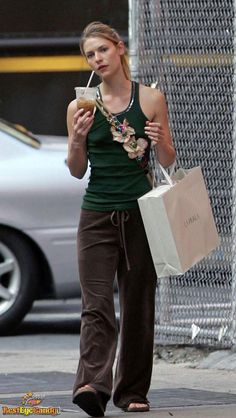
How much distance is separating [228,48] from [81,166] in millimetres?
2232

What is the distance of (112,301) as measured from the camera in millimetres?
6246

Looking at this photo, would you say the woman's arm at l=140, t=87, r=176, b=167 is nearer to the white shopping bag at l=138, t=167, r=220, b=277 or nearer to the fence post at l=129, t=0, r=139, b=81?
the white shopping bag at l=138, t=167, r=220, b=277

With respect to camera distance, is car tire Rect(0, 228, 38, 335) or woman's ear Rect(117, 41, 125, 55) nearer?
woman's ear Rect(117, 41, 125, 55)

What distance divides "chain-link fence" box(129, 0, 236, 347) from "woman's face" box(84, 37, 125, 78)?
2082 millimetres

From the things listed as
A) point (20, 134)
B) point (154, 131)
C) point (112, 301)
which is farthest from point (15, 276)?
point (154, 131)

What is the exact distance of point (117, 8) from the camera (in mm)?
15430

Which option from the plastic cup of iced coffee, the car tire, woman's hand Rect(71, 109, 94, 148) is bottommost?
the car tire

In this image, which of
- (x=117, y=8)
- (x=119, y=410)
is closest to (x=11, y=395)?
(x=119, y=410)

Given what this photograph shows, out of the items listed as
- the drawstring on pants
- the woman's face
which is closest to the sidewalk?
the drawstring on pants

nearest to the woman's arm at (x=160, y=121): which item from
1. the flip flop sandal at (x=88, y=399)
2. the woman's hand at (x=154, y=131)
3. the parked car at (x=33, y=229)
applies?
the woman's hand at (x=154, y=131)

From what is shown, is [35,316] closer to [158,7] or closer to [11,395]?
[158,7]

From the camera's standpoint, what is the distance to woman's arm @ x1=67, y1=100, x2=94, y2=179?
609 cm

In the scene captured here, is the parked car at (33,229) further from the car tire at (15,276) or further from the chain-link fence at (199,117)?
the chain-link fence at (199,117)

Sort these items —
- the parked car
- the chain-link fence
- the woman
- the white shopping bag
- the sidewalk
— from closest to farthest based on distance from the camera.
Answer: the white shopping bag, the woman, the sidewalk, the chain-link fence, the parked car
